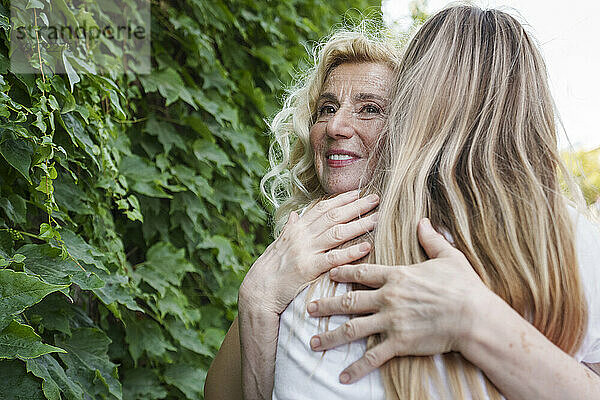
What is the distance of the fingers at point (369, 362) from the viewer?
3.71 ft

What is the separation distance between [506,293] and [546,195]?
22 cm

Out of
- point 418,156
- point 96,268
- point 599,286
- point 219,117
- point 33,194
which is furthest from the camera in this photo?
point 219,117

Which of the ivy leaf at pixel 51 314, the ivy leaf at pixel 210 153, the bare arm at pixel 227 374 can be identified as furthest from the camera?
the ivy leaf at pixel 210 153

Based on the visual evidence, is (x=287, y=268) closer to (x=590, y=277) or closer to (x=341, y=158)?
(x=341, y=158)

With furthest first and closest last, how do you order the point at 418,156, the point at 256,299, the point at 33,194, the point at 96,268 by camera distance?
the point at 96,268, the point at 33,194, the point at 256,299, the point at 418,156

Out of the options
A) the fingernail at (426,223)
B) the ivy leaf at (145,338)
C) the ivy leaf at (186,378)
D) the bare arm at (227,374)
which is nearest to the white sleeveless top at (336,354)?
the fingernail at (426,223)

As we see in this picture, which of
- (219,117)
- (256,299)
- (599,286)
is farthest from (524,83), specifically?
(219,117)

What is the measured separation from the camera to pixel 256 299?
141 cm

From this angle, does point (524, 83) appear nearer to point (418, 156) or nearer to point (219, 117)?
point (418, 156)

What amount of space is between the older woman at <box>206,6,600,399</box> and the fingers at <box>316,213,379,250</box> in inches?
3.3

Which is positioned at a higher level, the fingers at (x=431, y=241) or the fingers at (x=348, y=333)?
the fingers at (x=431, y=241)

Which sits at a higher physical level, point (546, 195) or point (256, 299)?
point (546, 195)

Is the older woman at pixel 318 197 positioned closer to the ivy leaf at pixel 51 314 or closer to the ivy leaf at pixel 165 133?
the ivy leaf at pixel 51 314

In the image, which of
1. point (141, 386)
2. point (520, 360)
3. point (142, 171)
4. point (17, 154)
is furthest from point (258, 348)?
point (142, 171)
